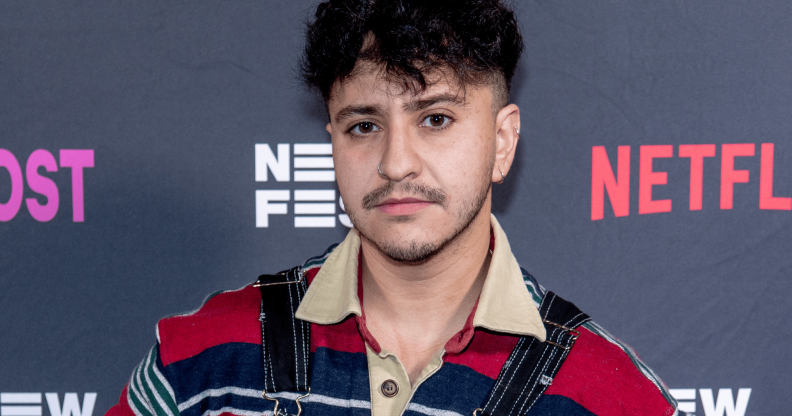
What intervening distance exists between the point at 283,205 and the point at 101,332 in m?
0.52

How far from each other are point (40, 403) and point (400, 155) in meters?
1.13

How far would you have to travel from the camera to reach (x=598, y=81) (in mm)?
1453

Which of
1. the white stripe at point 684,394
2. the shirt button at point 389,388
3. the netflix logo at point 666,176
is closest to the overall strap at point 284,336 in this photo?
the shirt button at point 389,388

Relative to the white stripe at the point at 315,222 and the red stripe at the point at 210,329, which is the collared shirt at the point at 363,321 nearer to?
the red stripe at the point at 210,329

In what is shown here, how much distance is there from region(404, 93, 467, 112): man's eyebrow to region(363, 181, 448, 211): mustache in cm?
12

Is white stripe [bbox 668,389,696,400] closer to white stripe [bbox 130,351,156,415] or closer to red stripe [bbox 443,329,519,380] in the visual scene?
red stripe [bbox 443,329,519,380]

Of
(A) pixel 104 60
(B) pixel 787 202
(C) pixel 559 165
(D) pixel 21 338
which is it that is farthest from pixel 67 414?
(B) pixel 787 202

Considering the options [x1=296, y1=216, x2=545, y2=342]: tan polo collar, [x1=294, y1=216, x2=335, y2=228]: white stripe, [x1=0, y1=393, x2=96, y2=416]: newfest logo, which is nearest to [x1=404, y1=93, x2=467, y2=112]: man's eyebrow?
[x1=296, y1=216, x2=545, y2=342]: tan polo collar

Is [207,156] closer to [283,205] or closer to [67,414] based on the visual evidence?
[283,205]

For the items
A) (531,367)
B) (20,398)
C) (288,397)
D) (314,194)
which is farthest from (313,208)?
(20,398)

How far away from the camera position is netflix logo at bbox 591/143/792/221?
1.45m

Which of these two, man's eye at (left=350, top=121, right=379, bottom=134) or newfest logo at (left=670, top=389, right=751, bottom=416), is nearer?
man's eye at (left=350, top=121, right=379, bottom=134)

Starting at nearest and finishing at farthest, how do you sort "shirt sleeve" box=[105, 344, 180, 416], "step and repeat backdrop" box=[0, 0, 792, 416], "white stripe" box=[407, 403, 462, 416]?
"white stripe" box=[407, 403, 462, 416], "shirt sleeve" box=[105, 344, 180, 416], "step and repeat backdrop" box=[0, 0, 792, 416]

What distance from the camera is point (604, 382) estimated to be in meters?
1.01
